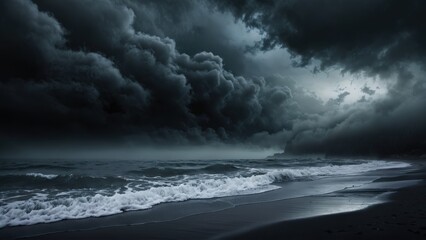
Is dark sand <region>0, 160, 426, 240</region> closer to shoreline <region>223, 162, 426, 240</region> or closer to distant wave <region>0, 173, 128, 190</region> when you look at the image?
shoreline <region>223, 162, 426, 240</region>

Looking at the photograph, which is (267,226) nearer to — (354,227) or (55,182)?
(354,227)

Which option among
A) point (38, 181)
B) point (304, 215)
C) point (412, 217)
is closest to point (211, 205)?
point (304, 215)

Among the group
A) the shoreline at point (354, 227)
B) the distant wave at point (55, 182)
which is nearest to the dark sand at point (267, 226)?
the shoreline at point (354, 227)

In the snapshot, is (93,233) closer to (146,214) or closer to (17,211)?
(146,214)

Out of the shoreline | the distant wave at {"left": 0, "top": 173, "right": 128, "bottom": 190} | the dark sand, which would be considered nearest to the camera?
Answer: the shoreline

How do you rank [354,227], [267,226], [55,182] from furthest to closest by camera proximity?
[55,182] → [267,226] → [354,227]

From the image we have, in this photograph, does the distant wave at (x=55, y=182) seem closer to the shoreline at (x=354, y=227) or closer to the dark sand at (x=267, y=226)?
the dark sand at (x=267, y=226)

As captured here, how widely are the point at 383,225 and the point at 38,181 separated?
17.7m

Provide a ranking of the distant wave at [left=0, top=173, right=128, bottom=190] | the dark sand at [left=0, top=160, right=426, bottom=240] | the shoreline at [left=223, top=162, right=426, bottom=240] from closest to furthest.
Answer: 1. the shoreline at [left=223, top=162, right=426, bottom=240]
2. the dark sand at [left=0, top=160, right=426, bottom=240]
3. the distant wave at [left=0, top=173, right=128, bottom=190]

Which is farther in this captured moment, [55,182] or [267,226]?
[55,182]

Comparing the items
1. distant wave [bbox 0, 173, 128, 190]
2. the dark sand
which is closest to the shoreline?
the dark sand

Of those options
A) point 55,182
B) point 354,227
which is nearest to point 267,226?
point 354,227

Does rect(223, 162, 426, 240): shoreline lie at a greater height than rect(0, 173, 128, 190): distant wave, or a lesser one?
lesser

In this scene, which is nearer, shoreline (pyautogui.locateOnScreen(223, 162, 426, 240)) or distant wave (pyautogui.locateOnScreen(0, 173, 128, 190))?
shoreline (pyautogui.locateOnScreen(223, 162, 426, 240))
